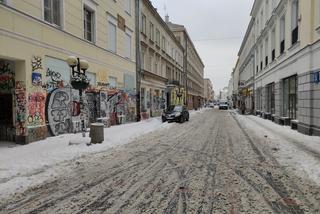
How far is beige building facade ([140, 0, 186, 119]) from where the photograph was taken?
2769 cm

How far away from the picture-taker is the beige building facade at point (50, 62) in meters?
11.1

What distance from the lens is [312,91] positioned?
538 inches

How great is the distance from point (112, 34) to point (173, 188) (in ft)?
52.8

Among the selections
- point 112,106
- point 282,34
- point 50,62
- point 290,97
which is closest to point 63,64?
point 50,62

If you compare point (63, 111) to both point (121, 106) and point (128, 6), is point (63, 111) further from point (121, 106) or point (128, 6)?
point (128, 6)

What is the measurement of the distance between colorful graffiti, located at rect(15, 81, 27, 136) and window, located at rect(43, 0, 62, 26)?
333 cm

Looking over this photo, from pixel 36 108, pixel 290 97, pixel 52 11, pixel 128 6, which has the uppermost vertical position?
pixel 128 6

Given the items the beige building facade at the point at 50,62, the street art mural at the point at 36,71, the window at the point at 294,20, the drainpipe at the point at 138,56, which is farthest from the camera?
the drainpipe at the point at 138,56

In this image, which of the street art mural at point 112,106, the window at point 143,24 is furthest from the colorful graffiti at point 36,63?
the window at point 143,24

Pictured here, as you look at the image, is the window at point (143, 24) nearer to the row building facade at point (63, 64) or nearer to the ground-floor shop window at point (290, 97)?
the row building facade at point (63, 64)

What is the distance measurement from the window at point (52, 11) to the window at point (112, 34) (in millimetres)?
5838

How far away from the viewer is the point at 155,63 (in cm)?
3250

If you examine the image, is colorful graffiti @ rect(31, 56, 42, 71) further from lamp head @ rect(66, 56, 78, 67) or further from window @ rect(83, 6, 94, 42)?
window @ rect(83, 6, 94, 42)

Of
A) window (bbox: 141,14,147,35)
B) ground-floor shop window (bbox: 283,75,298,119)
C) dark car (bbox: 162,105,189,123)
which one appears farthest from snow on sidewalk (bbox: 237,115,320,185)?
window (bbox: 141,14,147,35)
